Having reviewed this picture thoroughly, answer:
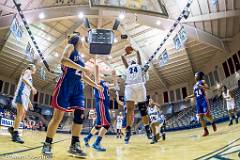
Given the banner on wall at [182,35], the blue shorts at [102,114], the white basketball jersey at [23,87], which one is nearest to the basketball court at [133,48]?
the banner on wall at [182,35]

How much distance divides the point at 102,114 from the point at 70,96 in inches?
72.0

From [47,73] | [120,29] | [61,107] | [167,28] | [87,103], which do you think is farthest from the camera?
[87,103]

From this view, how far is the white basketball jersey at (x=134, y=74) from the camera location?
547cm

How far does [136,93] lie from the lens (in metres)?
5.34

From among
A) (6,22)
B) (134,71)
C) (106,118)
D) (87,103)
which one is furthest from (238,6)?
(87,103)

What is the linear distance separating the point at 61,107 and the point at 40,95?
31.2 meters

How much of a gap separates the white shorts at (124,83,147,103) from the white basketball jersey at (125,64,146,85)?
0.38 ft

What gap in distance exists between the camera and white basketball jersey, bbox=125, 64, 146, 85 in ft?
17.9

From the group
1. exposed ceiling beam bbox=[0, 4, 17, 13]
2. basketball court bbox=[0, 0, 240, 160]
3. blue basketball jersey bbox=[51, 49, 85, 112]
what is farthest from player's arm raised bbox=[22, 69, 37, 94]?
exposed ceiling beam bbox=[0, 4, 17, 13]

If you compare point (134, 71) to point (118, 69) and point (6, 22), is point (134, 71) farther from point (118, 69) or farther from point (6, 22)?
point (118, 69)

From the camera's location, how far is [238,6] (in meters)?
15.1

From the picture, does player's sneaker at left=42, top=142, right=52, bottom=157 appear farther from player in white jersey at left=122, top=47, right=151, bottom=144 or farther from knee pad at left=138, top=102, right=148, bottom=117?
knee pad at left=138, top=102, right=148, bottom=117

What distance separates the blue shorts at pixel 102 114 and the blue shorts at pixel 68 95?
65.2 inches

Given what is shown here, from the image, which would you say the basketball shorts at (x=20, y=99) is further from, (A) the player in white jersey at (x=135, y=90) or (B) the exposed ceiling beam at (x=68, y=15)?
(B) the exposed ceiling beam at (x=68, y=15)
